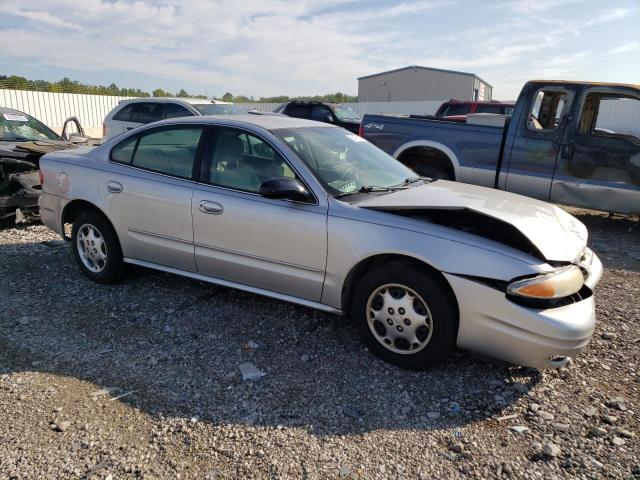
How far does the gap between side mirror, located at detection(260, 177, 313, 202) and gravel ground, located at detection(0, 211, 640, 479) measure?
3.68 feet

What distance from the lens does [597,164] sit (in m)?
7.01

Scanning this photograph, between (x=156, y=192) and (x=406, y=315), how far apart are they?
2363 millimetres

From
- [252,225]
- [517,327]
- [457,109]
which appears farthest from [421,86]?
[517,327]

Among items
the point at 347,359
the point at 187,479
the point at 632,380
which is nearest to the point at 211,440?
the point at 187,479

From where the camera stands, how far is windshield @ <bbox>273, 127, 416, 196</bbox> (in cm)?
378

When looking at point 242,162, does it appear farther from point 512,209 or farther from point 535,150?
point 535,150

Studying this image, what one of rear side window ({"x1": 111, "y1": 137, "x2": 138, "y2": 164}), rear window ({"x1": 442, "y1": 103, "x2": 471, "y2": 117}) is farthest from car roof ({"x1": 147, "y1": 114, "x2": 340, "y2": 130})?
rear window ({"x1": 442, "y1": 103, "x2": 471, "y2": 117})

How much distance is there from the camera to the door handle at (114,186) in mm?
4426

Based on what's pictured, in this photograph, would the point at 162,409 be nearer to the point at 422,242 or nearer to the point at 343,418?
the point at 343,418

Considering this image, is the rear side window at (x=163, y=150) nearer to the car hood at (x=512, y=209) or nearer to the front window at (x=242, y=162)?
the front window at (x=242, y=162)

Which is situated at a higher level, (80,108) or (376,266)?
(80,108)

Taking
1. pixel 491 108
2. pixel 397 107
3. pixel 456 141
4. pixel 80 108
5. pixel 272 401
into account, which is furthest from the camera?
pixel 397 107

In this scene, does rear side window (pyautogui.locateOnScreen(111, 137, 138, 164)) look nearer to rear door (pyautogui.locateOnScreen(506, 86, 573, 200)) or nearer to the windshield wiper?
the windshield wiper

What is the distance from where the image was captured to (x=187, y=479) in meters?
2.46
